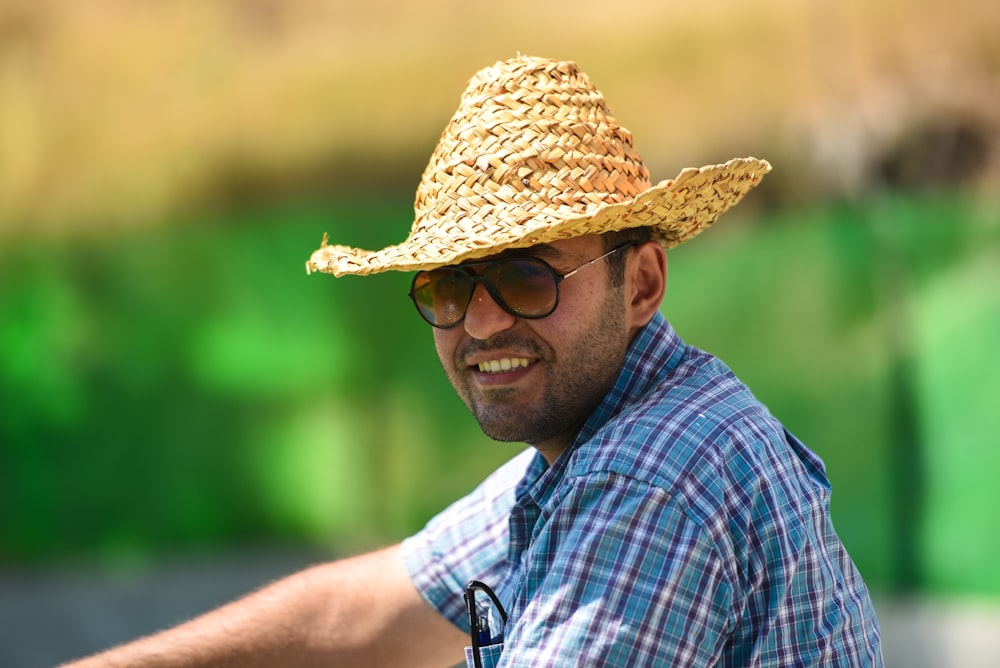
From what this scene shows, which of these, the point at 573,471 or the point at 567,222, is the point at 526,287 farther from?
the point at 573,471

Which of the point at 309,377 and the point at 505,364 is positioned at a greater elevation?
the point at 505,364

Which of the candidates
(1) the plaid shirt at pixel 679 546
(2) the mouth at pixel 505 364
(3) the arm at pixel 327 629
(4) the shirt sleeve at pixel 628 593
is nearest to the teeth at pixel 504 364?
(2) the mouth at pixel 505 364

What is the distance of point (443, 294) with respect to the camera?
2.16 m

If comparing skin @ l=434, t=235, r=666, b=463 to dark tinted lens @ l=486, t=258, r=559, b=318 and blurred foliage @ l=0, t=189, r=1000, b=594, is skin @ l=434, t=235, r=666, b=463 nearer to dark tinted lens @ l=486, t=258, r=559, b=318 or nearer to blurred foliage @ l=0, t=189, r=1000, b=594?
dark tinted lens @ l=486, t=258, r=559, b=318

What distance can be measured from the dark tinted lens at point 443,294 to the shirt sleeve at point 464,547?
387 mm

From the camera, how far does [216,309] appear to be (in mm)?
5195

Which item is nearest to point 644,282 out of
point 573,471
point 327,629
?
point 573,471

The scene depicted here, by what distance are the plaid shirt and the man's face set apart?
5 cm

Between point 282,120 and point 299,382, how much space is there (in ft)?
3.45

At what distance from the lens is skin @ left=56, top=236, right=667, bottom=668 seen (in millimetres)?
2100

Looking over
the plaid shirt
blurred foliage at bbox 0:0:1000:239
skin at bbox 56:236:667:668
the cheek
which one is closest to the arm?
skin at bbox 56:236:667:668

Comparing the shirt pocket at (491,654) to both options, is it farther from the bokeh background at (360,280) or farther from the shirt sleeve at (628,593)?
the bokeh background at (360,280)

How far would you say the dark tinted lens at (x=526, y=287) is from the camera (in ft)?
6.80

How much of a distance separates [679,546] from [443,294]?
2.11ft
